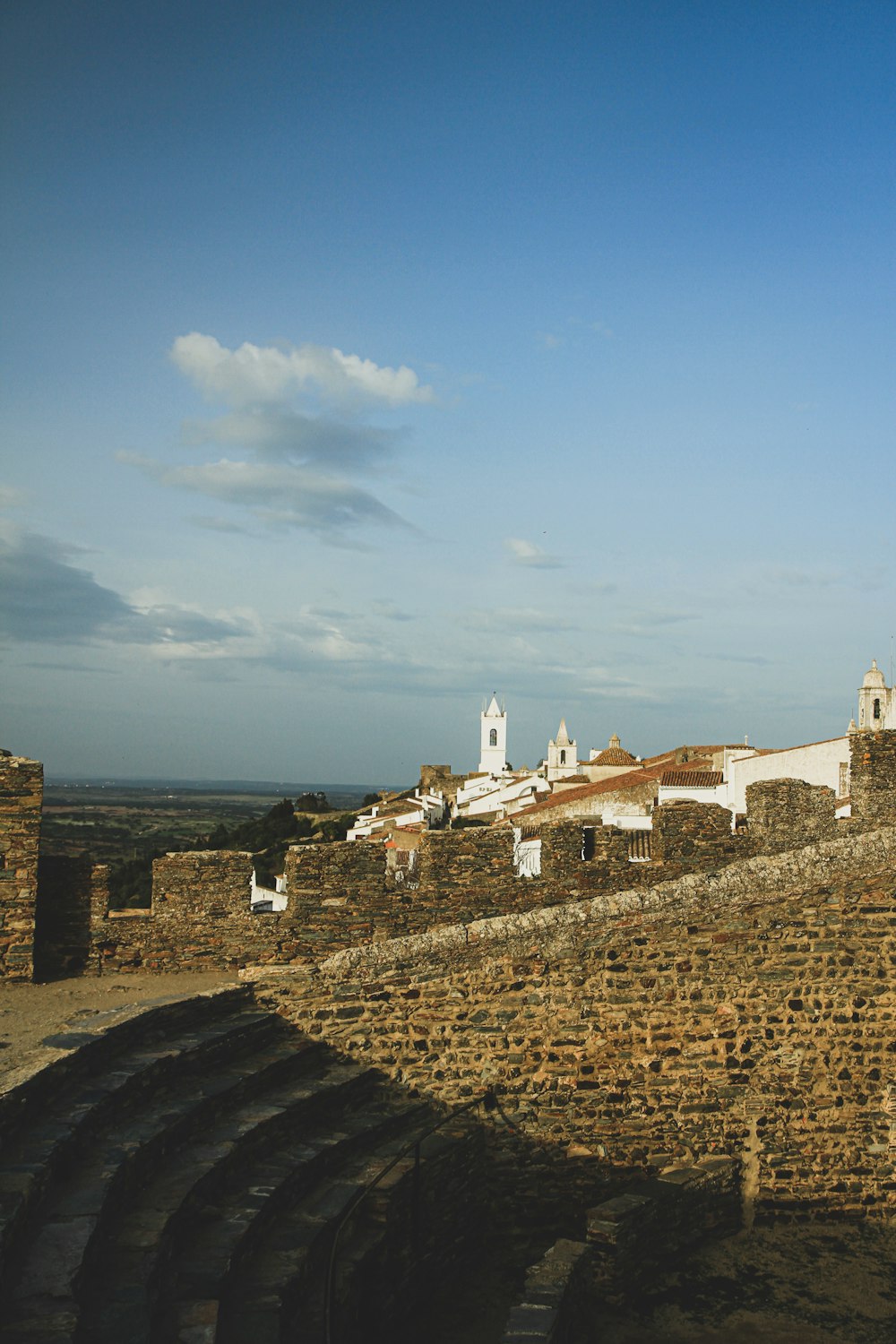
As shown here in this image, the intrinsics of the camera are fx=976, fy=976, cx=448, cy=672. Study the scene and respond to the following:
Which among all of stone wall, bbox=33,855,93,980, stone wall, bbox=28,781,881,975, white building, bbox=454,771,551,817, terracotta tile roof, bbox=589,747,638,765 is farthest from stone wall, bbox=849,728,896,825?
terracotta tile roof, bbox=589,747,638,765

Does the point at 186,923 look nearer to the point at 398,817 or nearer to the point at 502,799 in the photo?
the point at 398,817

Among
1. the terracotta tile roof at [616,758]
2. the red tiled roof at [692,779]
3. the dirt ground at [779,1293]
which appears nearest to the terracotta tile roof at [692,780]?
the red tiled roof at [692,779]

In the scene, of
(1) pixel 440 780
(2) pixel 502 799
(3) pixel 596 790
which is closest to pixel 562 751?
(1) pixel 440 780

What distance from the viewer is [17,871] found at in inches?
334

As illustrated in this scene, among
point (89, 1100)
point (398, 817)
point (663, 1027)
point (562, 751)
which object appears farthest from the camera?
point (562, 751)

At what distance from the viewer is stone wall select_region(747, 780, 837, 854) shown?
11.1 m

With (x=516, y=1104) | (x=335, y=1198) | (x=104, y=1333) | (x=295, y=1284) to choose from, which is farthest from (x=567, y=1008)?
(x=104, y=1333)

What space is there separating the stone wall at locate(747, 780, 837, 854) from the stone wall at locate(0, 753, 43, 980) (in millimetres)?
7514

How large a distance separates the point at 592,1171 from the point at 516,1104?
802 millimetres

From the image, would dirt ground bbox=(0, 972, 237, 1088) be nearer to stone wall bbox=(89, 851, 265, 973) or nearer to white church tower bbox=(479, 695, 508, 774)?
stone wall bbox=(89, 851, 265, 973)

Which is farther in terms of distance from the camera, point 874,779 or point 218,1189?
point 874,779

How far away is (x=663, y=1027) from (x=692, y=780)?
55.5 ft

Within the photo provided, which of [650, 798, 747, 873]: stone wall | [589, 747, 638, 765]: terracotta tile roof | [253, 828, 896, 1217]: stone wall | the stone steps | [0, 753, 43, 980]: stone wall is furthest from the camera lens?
[589, 747, 638, 765]: terracotta tile roof

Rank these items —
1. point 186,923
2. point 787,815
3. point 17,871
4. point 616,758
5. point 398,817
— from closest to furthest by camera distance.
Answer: point 17,871
point 186,923
point 787,815
point 398,817
point 616,758
